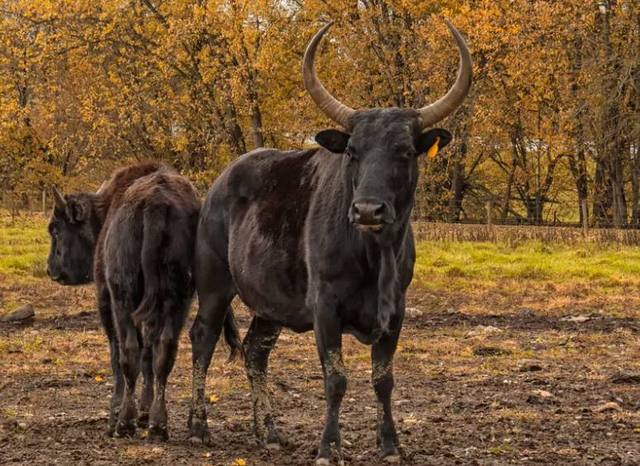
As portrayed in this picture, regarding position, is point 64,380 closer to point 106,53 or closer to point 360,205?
point 360,205

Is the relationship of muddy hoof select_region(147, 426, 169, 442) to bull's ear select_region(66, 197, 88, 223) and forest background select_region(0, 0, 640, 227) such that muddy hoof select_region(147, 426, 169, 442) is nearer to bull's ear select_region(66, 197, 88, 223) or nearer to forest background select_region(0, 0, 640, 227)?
bull's ear select_region(66, 197, 88, 223)

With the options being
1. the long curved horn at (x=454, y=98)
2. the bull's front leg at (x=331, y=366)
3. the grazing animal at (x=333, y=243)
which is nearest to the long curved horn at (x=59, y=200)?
the grazing animal at (x=333, y=243)

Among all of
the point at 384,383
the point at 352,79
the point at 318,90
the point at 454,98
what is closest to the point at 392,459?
the point at 384,383

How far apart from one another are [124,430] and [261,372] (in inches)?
46.0

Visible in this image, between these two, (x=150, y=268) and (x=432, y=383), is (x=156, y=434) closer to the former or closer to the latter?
(x=150, y=268)

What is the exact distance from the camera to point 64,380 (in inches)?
427

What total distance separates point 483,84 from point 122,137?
13.4m

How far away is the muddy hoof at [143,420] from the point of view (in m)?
8.31

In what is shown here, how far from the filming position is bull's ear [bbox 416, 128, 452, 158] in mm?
7148

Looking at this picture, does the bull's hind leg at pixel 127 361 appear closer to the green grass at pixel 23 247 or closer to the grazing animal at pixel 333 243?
the grazing animal at pixel 333 243

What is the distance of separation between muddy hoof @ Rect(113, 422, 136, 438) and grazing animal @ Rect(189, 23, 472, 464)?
49cm

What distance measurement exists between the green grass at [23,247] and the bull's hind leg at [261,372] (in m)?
12.3

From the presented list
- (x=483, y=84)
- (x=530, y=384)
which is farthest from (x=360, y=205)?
(x=483, y=84)

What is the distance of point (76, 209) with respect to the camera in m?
9.82
